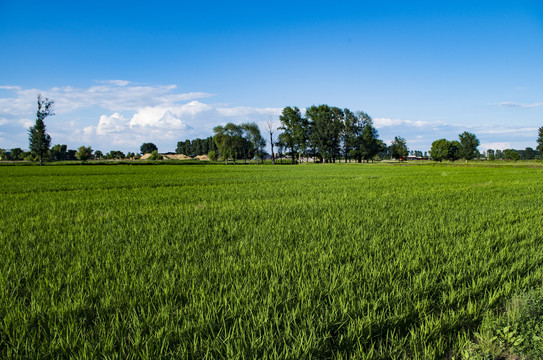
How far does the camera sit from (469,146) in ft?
401

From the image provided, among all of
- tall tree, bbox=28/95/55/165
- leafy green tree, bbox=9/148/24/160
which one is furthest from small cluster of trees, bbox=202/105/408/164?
leafy green tree, bbox=9/148/24/160

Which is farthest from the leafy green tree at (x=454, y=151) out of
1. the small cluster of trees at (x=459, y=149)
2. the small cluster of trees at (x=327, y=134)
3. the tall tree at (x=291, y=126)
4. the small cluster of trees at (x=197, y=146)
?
the small cluster of trees at (x=197, y=146)

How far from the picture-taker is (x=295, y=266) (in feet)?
12.2

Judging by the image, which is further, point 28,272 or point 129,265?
point 129,265

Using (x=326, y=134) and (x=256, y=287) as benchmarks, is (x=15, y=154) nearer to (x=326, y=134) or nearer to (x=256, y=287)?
(x=326, y=134)

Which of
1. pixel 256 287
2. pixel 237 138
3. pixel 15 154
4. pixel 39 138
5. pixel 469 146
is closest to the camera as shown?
pixel 256 287

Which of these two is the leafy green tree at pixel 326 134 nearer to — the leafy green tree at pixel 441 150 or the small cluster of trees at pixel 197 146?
the leafy green tree at pixel 441 150

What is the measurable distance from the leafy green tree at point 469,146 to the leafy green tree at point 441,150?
574 centimetres

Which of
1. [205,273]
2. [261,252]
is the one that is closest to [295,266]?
[261,252]

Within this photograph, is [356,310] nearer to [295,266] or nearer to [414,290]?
[414,290]

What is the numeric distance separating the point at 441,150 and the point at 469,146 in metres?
10.7

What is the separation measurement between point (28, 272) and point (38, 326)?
4.42ft

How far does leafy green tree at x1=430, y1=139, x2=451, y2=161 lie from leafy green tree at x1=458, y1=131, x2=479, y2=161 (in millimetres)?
5737

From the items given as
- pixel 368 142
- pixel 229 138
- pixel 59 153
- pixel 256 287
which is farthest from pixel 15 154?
pixel 256 287
